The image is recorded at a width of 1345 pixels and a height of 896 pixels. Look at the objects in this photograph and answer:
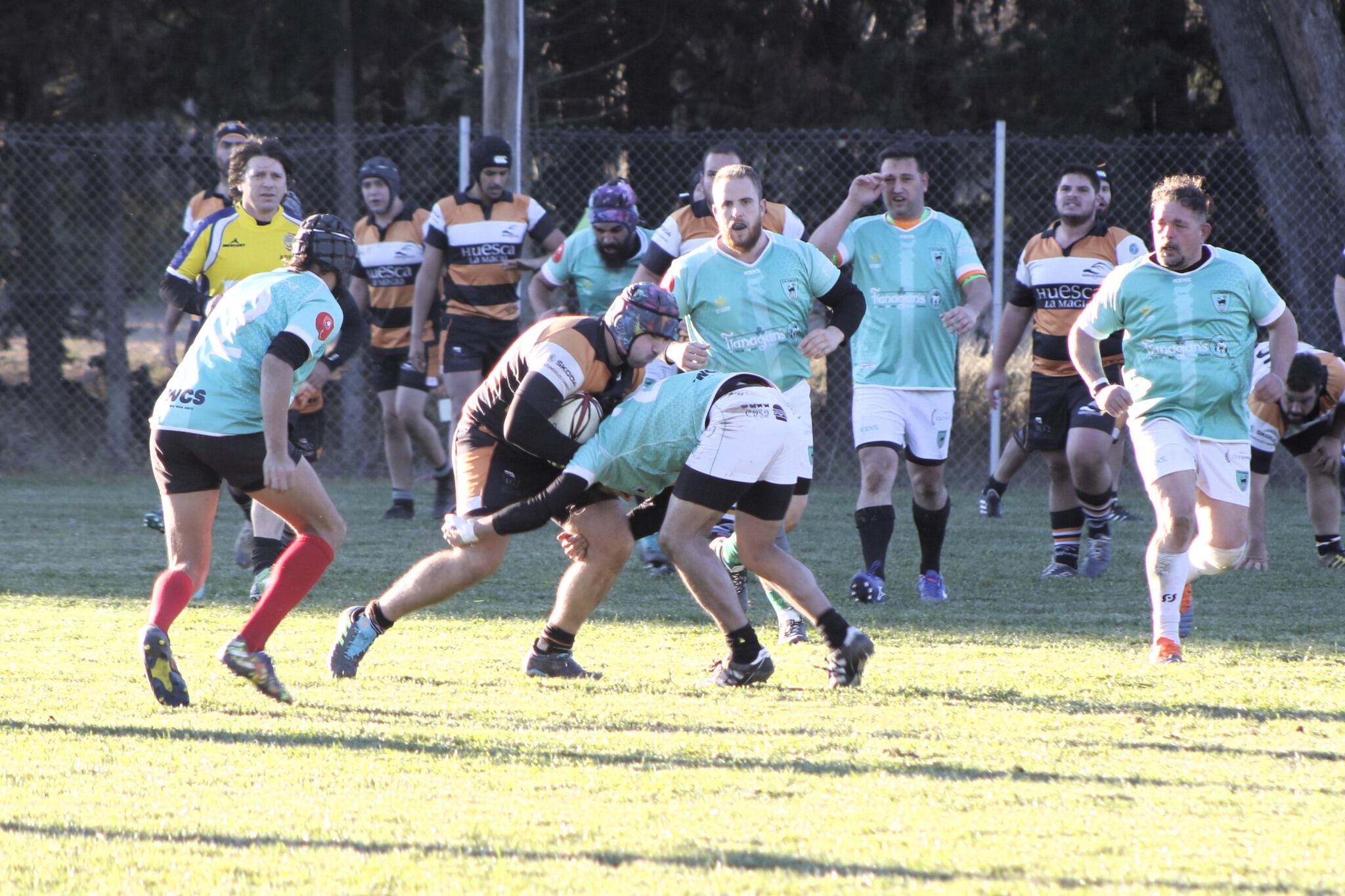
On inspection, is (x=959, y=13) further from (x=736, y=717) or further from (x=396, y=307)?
(x=736, y=717)

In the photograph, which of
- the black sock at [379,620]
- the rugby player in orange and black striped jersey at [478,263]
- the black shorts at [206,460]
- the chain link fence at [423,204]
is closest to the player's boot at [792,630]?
the black sock at [379,620]

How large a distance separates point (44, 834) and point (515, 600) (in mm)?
4142

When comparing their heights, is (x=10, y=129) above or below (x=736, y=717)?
above

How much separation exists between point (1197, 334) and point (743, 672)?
2115mm

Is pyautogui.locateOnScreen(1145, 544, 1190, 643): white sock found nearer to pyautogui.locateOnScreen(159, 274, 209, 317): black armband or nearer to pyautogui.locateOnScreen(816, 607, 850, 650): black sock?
pyautogui.locateOnScreen(816, 607, 850, 650): black sock

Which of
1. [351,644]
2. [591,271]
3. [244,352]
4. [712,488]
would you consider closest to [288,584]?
[351,644]

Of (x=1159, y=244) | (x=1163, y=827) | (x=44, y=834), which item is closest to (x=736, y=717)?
(x=1163, y=827)

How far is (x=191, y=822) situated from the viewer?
3801mm

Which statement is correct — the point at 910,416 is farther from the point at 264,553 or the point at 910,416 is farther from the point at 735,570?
the point at 264,553

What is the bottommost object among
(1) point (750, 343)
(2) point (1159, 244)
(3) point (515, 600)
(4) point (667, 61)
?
(3) point (515, 600)

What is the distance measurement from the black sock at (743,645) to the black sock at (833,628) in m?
0.23

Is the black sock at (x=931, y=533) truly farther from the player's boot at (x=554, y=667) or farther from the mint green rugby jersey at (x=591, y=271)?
the player's boot at (x=554, y=667)

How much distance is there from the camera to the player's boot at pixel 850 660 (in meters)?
5.51

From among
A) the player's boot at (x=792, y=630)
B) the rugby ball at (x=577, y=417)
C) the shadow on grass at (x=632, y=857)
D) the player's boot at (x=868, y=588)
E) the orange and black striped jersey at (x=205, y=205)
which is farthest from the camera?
the orange and black striped jersey at (x=205, y=205)
